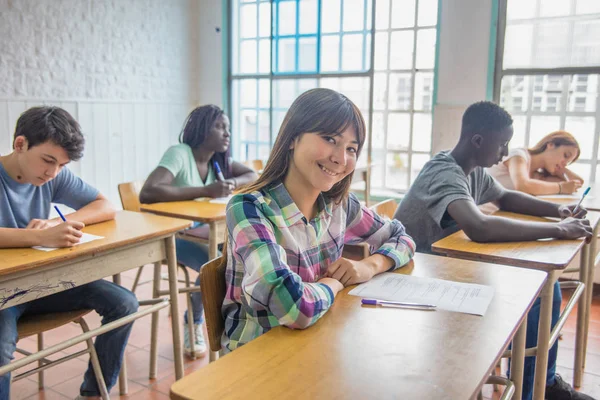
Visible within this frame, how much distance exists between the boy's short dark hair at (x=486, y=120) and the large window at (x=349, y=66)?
7.19 ft

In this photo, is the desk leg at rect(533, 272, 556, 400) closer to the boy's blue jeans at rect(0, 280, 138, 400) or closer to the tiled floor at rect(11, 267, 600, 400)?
the tiled floor at rect(11, 267, 600, 400)

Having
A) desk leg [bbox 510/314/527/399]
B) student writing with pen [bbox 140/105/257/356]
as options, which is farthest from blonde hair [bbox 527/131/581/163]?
desk leg [bbox 510/314/527/399]

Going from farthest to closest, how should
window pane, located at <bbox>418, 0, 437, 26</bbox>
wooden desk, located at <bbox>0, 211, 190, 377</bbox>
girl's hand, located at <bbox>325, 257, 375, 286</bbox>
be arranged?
window pane, located at <bbox>418, 0, 437, 26</bbox>
wooden desk, located at <bbox>0, 211, 190, 377</bbox>
girl's hand, located at <bbox>325, 257, 375, 286</bbox>

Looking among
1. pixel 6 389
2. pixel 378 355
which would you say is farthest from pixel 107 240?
pixel 378 355

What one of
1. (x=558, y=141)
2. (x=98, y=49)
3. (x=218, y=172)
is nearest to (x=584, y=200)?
(x=558, y=141)

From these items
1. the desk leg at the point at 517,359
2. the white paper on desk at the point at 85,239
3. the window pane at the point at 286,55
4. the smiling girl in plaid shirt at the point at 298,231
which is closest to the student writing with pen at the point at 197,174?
the white paper on desk at the point at 85,239

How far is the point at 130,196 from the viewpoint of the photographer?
102 inches

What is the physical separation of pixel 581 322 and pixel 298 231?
1.67m

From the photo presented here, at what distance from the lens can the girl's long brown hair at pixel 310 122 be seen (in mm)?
1240

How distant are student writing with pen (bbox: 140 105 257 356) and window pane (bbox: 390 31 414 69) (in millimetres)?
1833

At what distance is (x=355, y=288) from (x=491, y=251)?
0.63 meters

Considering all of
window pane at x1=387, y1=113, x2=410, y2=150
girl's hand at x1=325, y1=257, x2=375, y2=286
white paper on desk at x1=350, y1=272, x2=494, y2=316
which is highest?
window pane at x1=387, y1=113, x2=410, y2=150

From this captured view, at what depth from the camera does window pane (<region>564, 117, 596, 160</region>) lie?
370cm

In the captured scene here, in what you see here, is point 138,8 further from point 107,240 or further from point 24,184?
point 107,240
